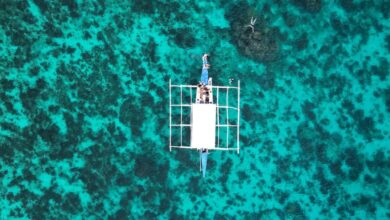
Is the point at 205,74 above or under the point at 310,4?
under

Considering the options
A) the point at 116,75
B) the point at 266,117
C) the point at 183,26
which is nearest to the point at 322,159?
the point at 266,117

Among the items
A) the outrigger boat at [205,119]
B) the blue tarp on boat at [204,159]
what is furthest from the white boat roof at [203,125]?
the blue tarp on boat at [204,159]

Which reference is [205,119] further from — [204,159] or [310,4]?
[310,4]

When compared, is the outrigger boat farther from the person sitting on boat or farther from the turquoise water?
the turquoise water

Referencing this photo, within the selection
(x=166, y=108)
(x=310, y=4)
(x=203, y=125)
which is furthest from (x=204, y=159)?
(x=310, y=4)

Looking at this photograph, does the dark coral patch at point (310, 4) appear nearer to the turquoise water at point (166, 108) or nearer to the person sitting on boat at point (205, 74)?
the turquoise water at point (166, 108)

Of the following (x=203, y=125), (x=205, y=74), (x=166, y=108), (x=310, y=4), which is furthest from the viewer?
(x=310, y=4)

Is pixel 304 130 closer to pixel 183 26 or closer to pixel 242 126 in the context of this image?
pixel 242 126
